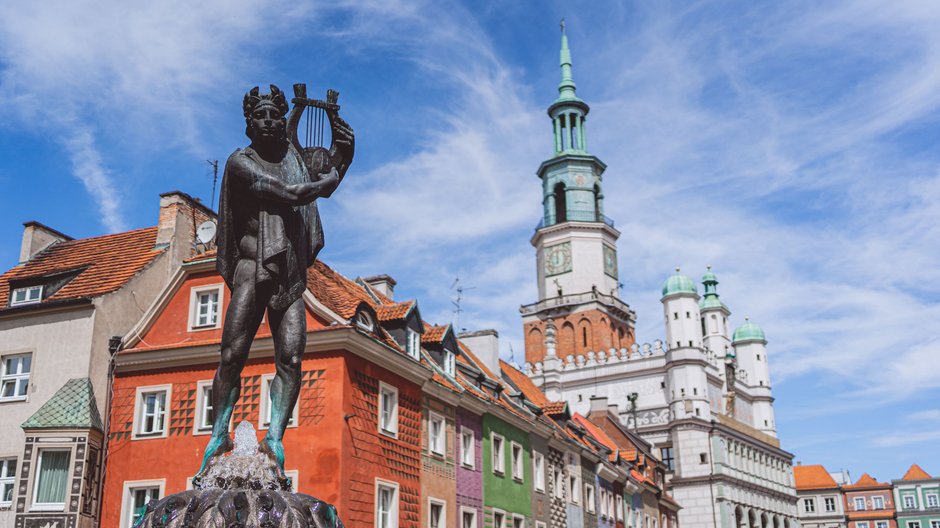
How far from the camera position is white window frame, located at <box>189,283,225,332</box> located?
988 inches

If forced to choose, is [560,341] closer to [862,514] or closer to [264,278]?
[862,514]

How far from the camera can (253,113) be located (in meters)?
7.98

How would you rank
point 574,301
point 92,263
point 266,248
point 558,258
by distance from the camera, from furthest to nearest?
point 558,258 < point 574,301 < point 92,263 < point 266,248

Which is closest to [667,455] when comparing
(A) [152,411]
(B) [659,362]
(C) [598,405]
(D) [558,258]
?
(B) [659,362]

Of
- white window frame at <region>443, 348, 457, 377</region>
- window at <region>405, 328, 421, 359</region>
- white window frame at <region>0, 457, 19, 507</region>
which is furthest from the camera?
white window frame at <region>443, 348, 457, 377</region>

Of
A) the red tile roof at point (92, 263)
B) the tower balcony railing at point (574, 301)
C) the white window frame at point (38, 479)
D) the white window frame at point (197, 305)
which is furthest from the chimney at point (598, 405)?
the white window frame at point (38, 479)

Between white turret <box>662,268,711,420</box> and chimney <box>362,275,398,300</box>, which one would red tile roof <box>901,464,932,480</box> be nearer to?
white turret <box>662,268,711,420</box>

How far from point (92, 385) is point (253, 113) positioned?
61.7 ft

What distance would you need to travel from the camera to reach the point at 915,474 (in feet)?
345

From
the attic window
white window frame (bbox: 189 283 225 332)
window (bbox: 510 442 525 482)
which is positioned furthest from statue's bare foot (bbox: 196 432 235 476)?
window (bbox: 510 442 525 482)

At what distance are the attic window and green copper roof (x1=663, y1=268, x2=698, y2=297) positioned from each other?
173 feet

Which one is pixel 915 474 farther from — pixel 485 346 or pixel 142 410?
pixel 142 410

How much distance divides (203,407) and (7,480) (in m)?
4.92

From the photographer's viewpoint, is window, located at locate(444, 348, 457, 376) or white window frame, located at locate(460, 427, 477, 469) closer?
white window frame, located at locate(460, 427, 477, 469)
